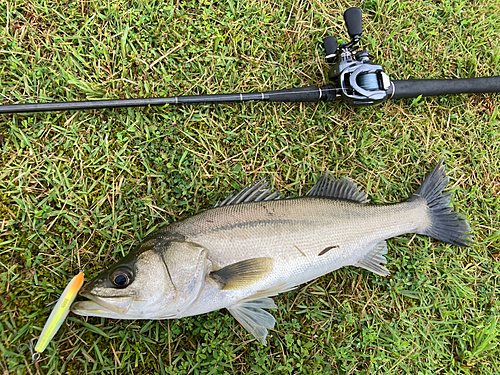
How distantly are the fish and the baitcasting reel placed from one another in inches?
30.6

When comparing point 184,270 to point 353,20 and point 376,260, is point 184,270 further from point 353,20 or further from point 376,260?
point 353,20

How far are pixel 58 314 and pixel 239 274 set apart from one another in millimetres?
1238

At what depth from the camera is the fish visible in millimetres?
1927

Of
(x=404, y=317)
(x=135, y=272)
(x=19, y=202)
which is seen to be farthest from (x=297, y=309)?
(x=19, y=202)

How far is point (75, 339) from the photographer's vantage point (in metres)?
2.31

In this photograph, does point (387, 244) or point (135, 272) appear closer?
point (135, 272)

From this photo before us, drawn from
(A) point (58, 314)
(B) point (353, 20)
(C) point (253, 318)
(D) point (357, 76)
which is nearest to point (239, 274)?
(C) point (253, 318)

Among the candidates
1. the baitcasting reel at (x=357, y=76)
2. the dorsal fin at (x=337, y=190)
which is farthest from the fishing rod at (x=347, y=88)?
the dorsal fin at (x=337, y=190)

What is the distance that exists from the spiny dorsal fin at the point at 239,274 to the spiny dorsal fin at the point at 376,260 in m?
0.93

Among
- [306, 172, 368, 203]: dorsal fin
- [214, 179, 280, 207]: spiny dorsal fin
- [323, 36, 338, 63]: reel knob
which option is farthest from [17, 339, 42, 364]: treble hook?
[323, 36, 338, 63]: reel knob

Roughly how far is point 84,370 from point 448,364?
3064 millimetres

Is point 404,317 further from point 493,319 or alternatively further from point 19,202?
point 19,202

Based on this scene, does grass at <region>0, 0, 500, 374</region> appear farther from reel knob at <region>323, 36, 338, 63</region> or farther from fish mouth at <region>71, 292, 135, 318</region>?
fish mouth at <region>71, 292, 135, 318</region>

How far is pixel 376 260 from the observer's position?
2.60 m
